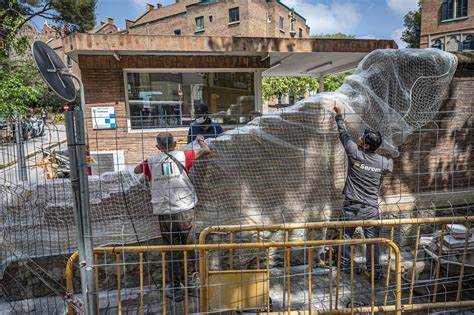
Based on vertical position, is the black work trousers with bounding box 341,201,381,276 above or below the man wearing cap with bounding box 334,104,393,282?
below

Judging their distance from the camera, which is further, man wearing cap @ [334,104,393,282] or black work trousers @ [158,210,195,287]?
man wearing cap @ [334,104,393,282]

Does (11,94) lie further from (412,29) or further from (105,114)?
(412,29)

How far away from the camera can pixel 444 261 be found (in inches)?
135

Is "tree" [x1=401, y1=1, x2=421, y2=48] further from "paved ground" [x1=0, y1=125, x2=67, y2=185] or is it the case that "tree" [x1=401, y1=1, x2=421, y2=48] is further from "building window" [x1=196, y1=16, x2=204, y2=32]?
"paved ground" [x1=0, y1=125, x2=67, y2=185]

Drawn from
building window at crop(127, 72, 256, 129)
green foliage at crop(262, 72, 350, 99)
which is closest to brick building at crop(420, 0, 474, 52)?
green foliage at crop(262, 72, 350, 99)

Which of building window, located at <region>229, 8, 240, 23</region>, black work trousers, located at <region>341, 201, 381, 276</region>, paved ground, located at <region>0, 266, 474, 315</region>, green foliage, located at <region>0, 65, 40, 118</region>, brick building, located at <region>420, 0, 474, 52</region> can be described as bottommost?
paved ground, located at <region>0, 266, 474, 315</region>

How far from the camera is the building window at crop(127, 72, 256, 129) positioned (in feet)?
30.4

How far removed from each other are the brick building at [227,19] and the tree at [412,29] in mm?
14020

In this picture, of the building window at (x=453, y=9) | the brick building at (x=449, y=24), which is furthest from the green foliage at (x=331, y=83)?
the building window at (x=453, y=9)

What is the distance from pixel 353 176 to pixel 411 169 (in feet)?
5.29

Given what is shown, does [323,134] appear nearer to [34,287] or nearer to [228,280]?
[228,280]

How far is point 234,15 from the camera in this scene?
1281 inches

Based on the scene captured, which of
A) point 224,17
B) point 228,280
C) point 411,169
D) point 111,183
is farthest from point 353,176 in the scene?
point 224,17

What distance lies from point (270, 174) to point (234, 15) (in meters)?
31.7
